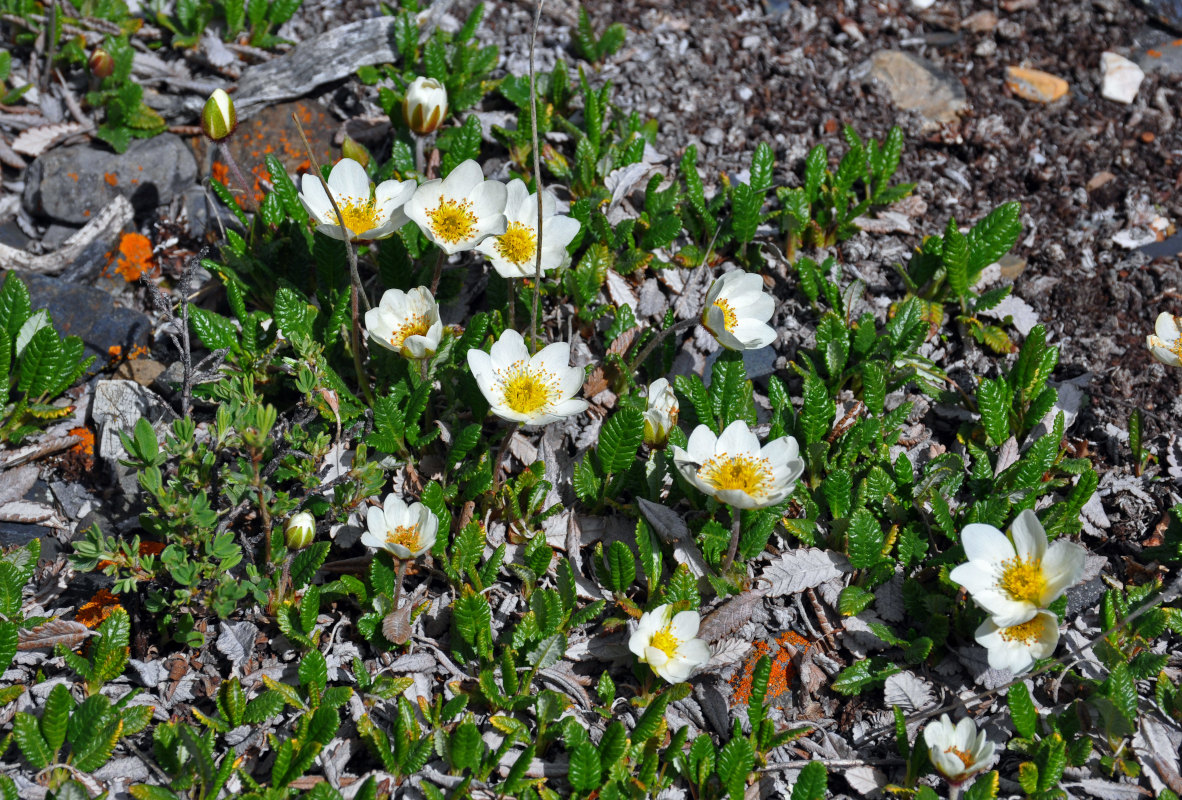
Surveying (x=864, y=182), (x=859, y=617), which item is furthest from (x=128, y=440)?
(x=864, y=182)

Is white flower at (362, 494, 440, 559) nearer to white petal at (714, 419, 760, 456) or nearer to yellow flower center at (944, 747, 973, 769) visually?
white petal at (714, 419, 760, 456)

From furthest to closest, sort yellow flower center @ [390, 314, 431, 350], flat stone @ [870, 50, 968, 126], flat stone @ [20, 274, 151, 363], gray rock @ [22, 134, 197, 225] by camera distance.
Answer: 1. flat stone @ [870, 50, 968, 126]
2. gray rock @ [22, 134, 197, 225]
3. flat stone @ [20, 274, 151, 363]
4. yellow flower center @ [390, 314, 431, 350]

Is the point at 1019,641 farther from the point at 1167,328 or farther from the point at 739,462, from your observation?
the point at 1167,328

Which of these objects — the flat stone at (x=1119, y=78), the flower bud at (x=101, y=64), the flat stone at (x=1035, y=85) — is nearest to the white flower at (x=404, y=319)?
the flower bud at (x=101, y=64)

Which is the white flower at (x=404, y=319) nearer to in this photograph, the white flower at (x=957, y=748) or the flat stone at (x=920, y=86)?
the white flower at (x=957, y=748)

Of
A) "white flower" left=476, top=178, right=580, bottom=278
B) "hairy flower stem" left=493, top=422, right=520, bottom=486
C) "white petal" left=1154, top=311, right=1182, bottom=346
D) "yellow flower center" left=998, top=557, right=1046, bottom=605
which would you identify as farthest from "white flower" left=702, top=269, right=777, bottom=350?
"white petal" left=1154, top=311, right=1182, bottom=346

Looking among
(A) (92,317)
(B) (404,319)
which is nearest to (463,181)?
(B) (404,319)

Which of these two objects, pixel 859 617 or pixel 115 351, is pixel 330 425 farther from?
pixel 859 617
